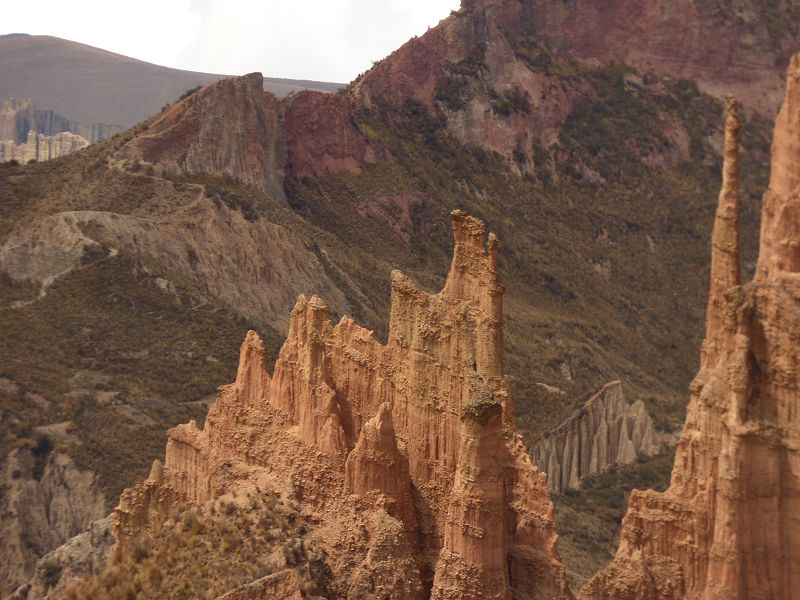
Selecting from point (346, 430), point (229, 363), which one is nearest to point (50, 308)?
point (229, 363)

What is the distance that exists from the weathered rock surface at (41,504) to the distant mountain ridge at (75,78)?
76876mm

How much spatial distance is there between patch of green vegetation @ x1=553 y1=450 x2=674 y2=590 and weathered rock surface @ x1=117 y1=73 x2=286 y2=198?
32603mm

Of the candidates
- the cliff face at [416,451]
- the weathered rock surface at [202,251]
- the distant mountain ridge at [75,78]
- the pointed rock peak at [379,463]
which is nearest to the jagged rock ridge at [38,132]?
the distant mountain ridge at [75,78]

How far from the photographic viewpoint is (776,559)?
22.2 m

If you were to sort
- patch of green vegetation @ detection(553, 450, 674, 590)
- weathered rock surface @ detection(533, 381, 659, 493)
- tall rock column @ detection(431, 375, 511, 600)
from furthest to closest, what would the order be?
weathered rock surface @ detection(533, 381, 659, 493), patch of green vegetation @ detection(553, 450, 674, 590), tall rock column @ detection(431, 375, 511, 600)

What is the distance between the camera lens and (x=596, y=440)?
71750 millimetres

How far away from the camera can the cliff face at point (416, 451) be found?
85.7 ft

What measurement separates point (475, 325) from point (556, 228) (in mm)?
89840

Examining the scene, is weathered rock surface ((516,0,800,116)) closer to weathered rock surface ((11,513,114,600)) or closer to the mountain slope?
the mountain slope

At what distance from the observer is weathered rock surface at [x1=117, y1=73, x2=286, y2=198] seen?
9194 cm

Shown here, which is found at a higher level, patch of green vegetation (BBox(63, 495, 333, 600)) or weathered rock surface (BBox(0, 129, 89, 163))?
weathered rock surface (BBox(0, 129, 89, 163))

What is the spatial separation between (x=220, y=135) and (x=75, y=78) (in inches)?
2045

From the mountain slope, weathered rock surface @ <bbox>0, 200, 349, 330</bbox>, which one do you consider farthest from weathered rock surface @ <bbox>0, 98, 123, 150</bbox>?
weathered rock surface @ <bbox>0, 200, 349, 330</bbox>

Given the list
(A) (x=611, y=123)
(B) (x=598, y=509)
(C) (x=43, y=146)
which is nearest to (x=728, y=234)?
(B) (x=598, y=509)
